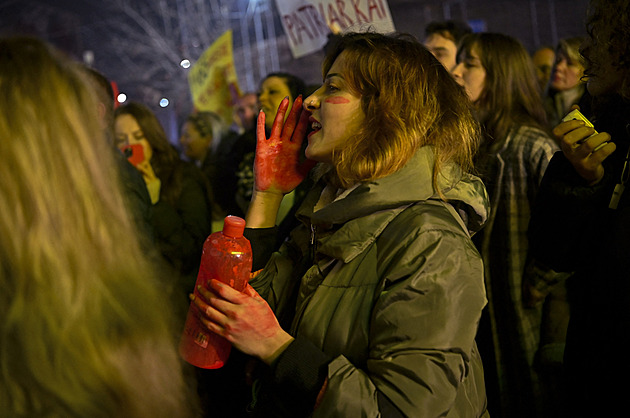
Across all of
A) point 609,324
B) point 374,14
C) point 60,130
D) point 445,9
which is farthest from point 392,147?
point 445,9

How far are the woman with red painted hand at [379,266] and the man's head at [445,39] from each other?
216cm

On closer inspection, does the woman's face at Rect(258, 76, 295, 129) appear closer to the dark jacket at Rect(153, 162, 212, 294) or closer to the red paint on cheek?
the dark jacket at Rect(153, 162, 212, 294)

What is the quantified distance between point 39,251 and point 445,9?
38.2ft

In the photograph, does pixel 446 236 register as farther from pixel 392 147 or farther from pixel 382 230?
pixel 392 147

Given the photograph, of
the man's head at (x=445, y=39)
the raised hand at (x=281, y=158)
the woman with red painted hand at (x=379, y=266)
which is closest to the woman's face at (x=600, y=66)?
the woman with red painted hand at (x=379, y=266)

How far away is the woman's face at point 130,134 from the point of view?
4.11 m

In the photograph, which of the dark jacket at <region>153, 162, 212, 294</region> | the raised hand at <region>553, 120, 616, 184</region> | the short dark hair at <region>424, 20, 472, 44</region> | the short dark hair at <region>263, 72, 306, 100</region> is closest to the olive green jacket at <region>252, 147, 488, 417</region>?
the raised hand at <region>553, 120, 616, 184</region>

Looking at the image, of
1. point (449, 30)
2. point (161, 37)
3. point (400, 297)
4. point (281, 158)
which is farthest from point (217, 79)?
point (161, 37)

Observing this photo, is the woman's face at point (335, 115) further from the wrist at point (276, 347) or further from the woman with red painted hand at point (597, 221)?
the woman with red painted hand at point (597, 221)

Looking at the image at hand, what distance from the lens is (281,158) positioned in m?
2.16

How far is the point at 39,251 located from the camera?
3.22 feet

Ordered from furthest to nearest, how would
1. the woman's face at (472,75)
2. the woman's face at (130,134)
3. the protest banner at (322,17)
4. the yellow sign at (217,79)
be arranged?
1. the yellow sign at (217,79)
2. the protest banner at (322,17)
3. the woman's face at (130,134)
4. the woman's face at (472,75)

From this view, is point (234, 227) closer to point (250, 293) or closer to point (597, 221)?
point (250, 293)

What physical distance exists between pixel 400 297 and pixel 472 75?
214cm
